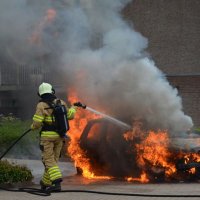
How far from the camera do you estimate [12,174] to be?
34.5 feet

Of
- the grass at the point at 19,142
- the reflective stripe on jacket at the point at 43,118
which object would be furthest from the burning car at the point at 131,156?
the grass at the point at 19,142

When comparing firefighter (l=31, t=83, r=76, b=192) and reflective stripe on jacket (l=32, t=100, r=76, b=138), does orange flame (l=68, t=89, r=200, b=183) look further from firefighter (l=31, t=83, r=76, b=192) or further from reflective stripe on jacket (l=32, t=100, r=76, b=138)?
reflective stripe on jacket (l=32, t=100, r=76, b=138)

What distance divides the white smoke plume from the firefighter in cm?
175

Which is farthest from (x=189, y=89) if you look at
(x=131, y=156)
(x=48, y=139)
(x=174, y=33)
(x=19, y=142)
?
(x=48, y=139)

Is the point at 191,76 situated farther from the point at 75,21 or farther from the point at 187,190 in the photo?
the point at 187,190

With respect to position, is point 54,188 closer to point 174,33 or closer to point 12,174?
point 12,174

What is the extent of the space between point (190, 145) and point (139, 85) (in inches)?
61.4

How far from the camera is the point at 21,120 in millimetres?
18547

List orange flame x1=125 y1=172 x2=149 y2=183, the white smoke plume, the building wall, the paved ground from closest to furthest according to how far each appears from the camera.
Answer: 1. the paved ground
2. orange flame x1=125 y1=172 x2=149 y2=183
3. the white smoke plume
4. the building wall

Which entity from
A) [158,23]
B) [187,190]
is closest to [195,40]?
[158,23]

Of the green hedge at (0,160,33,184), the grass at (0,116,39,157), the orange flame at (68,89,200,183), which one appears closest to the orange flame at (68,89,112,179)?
the orange flame at (68,89,200,183)

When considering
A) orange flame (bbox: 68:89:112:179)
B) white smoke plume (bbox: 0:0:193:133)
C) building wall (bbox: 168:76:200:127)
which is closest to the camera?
white smoke plume (bbox: 0:0:193:133)

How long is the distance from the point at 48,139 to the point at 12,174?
1394 millimetres

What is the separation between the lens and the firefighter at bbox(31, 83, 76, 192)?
9.52 metres
